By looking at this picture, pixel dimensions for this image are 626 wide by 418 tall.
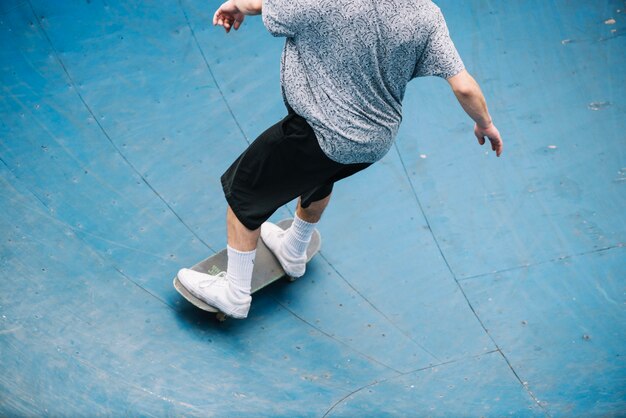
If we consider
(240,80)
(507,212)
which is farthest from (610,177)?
(240,80)

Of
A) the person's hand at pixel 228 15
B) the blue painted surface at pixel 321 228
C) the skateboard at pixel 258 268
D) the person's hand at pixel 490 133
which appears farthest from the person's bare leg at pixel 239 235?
the person's hand at pixel 490 133

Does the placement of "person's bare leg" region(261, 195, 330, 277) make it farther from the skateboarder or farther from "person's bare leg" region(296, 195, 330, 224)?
the skateboarder

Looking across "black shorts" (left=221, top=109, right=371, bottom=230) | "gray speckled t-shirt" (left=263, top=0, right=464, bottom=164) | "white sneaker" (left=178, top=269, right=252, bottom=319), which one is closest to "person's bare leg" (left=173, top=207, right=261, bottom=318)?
"white sneaker" (left=178, top=269, right=252, bottom=319)

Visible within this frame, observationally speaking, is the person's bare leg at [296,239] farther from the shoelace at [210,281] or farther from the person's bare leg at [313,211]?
the shoelace at [210,281]

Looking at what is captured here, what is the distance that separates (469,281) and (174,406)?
1524 mm

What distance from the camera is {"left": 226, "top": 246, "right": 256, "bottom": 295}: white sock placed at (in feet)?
10.2

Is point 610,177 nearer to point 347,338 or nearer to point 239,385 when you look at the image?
point 347,338

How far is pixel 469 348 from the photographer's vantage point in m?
3.39

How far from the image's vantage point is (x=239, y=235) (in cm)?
304

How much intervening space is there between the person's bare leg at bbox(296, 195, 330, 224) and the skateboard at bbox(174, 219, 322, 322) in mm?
277

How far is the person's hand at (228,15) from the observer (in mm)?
2762

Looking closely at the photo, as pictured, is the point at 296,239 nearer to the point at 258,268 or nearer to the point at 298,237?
the point at 298,237

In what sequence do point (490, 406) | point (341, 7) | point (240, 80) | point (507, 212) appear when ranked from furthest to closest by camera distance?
point (240, 80) < point (507, 212) < point (490, 406) < point (341, 7)

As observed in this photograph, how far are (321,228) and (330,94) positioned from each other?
1270mm
